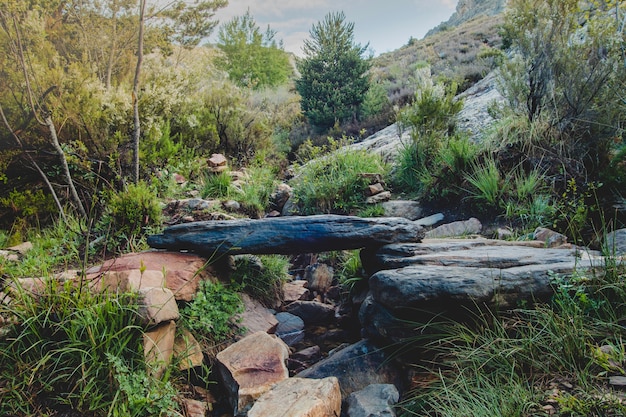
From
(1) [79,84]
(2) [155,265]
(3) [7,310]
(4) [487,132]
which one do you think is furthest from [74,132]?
(4) [487,132]

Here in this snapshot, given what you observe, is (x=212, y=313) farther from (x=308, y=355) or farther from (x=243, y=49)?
(x=243, y=49)

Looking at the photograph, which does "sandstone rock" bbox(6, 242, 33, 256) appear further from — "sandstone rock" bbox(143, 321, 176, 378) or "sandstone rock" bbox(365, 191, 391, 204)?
"sandstone rock" bbox(365, 191, 391, 204)

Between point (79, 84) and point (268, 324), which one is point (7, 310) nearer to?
point (268, 324)

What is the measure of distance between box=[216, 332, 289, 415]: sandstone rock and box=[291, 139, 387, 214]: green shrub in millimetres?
3050

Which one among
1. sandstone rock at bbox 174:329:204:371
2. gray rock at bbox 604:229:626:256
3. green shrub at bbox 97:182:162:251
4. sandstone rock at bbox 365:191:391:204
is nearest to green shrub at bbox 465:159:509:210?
sandstone rock at bbox 365:191:391:204

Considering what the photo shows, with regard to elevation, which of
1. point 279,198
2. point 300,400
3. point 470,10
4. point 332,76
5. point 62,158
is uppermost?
point 470,10

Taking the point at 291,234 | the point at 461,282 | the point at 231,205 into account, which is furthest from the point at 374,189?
the point at 461,282

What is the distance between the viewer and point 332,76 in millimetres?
13680

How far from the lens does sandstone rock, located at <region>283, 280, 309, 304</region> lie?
4.27 m

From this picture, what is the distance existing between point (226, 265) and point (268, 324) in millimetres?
741

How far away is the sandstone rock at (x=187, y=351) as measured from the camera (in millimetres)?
2707

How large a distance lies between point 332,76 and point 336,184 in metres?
8.95

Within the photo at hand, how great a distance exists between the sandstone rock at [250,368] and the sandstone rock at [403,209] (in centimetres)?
305

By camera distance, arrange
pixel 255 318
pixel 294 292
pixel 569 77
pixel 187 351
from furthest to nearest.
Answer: pixel 569 77
pixel 294 292
pixel 255 318
pixel 187 351
